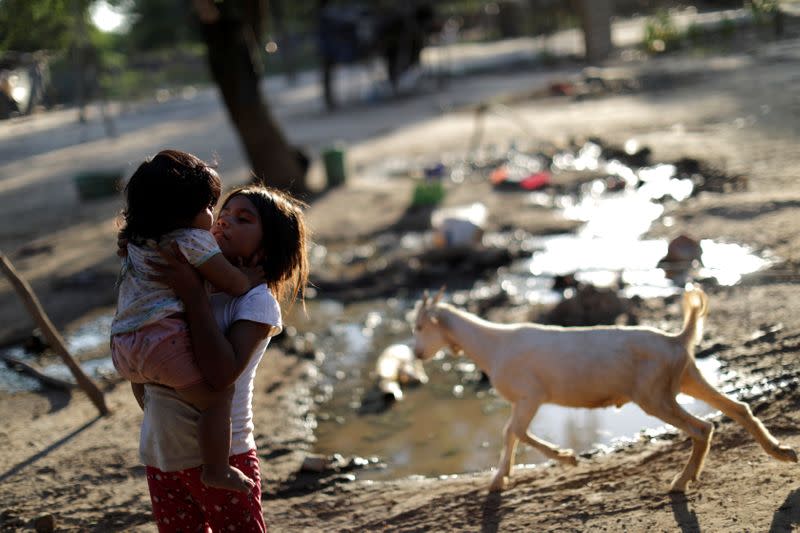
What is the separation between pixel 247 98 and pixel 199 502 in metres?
10.5

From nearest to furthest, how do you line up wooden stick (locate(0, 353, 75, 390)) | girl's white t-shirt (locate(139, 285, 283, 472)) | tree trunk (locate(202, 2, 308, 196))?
1. girl's white t-shirt (locate(139, 285, 283, 472))
2. wooden stick (locate(0, 353, 75, 390))
3. tree trunk (locate(202, 2, 308, 196))

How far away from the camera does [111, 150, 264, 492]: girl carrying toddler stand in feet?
9.22

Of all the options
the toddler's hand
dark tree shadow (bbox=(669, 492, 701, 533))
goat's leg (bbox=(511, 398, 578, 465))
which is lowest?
dark tree shadow (bbox=(669, 492, 701, 533))

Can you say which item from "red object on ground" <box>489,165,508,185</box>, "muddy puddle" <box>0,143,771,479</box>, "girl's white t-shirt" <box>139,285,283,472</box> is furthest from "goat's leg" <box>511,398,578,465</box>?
"red object on ground" <box>489,165,508,185</box>

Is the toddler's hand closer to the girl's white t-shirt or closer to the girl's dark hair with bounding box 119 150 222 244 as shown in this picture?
the girl's dark hair with bounding box 119 150 222 244

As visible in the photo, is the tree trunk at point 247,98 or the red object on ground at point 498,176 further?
the tree trunk at point 247,98

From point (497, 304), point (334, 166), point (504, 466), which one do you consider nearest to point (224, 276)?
point (504, 466)

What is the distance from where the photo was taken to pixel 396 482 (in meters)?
4.92

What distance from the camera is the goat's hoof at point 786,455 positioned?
13.0 feet

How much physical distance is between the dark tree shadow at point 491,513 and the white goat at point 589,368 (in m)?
0.07

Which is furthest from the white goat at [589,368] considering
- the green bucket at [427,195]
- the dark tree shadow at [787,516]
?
the green bucket at [427,195]

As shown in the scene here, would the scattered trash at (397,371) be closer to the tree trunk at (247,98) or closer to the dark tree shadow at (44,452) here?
the dark tree shadow at (44,452)

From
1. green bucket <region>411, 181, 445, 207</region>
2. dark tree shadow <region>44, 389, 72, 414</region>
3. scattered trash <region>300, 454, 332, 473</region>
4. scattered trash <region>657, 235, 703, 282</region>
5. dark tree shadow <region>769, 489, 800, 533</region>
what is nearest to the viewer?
dark tree shadow <region>769, 489, 800, 533</region>

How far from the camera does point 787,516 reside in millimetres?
3535
